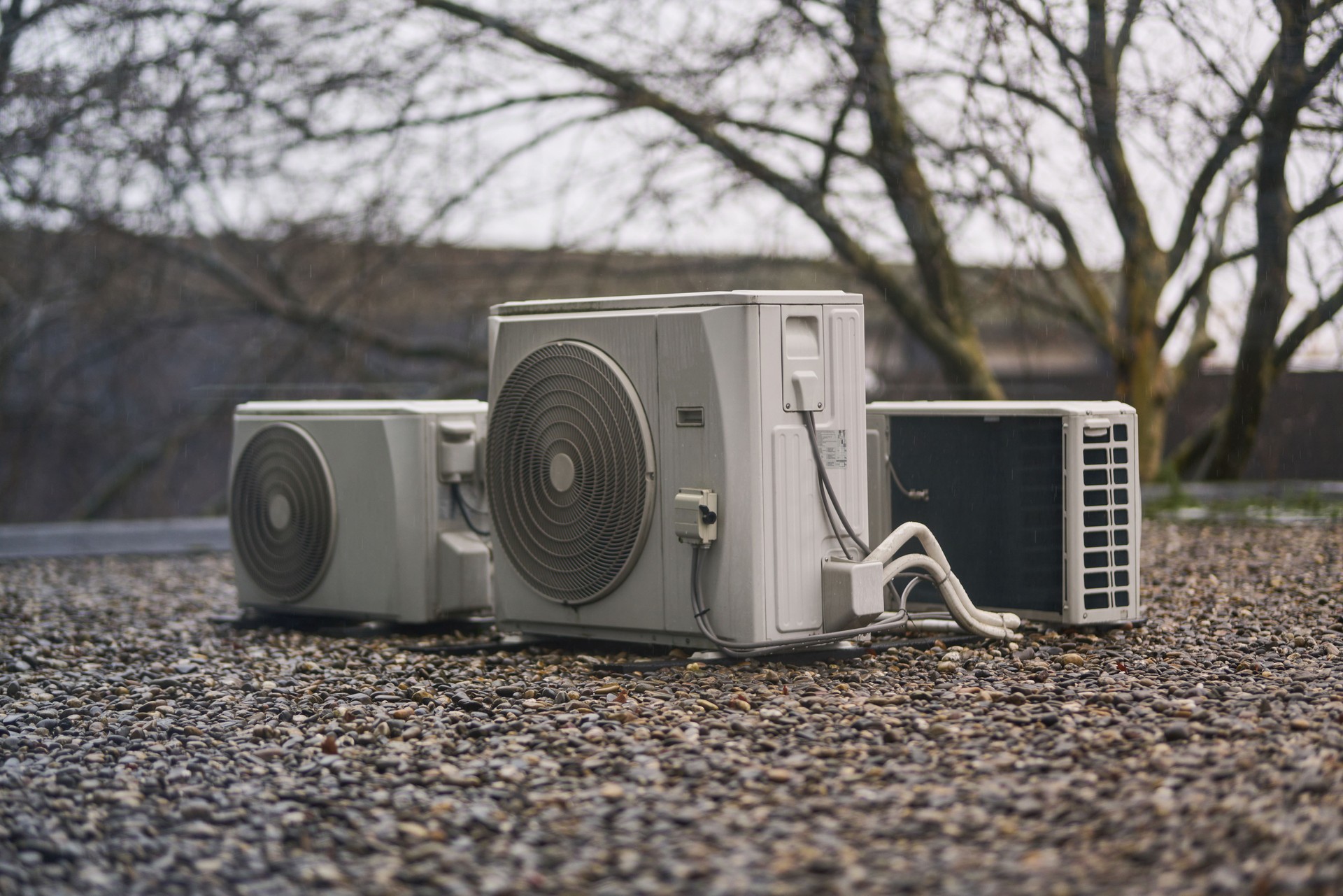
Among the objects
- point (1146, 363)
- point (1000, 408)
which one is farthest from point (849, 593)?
point (1146, 363)

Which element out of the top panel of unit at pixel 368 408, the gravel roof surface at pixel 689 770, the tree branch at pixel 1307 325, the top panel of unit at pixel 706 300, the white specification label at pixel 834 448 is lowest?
the gravel roof surface at pixel 689 770

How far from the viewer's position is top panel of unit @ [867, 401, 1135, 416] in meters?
5.00

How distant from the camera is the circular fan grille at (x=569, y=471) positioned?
15.1 ft

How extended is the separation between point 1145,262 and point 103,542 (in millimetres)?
7571

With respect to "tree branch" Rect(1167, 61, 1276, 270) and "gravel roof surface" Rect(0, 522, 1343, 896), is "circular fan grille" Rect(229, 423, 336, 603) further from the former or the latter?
"tree branch" Rect(1167, 61, 1276, 270)

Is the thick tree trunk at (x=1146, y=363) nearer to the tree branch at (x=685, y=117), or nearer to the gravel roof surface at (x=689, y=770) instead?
the tree branch at (x=685, y=117)

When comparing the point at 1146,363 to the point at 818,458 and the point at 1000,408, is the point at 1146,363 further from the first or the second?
the point at 818,458

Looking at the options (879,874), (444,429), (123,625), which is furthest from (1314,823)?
(123,625)

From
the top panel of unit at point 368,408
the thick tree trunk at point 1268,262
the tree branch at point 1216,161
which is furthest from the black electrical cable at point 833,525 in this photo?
the tree branch at point 1216,161

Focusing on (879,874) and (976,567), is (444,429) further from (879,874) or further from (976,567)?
(879,874)

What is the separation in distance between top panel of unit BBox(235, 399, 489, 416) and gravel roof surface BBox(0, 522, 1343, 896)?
88cm

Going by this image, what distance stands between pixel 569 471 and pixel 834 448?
88 centimetres

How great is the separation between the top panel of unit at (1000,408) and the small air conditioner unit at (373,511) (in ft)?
4.99

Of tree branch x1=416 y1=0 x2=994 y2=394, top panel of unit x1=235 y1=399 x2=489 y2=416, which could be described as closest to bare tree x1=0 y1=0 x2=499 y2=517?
tree branch x1=416 y1=0 x2=994 y2=394
